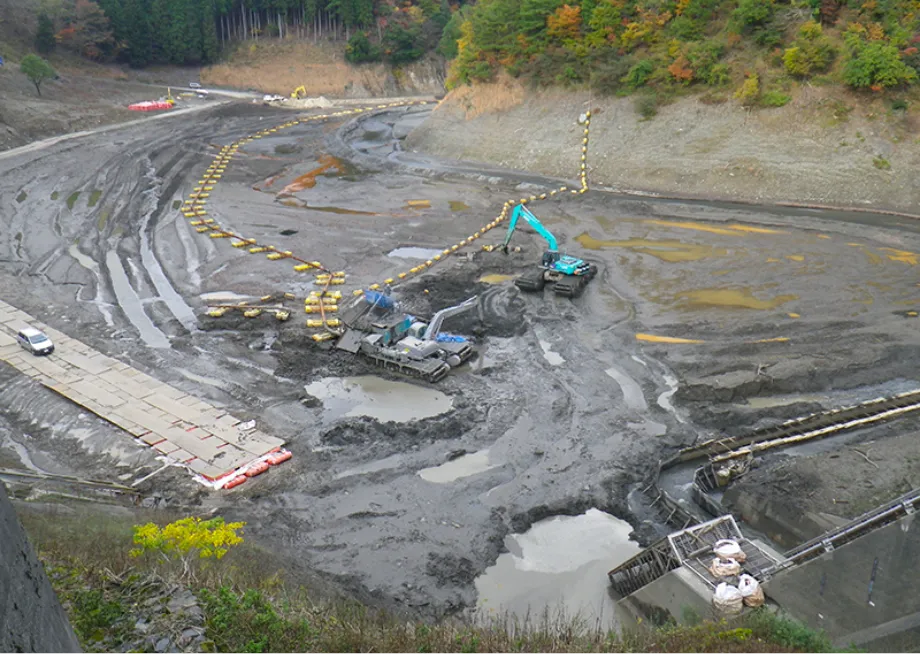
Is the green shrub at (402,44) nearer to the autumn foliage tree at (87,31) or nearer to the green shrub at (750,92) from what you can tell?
the autumn foliage tree at (87,31)

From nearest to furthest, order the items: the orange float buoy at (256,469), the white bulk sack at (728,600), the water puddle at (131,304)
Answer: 1. the white bulk sack at (728,600)
2. the orange float buoy at (256,469)
3. the water puddle at (131,304)

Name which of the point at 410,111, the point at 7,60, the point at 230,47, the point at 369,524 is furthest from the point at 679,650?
the point at 230,47

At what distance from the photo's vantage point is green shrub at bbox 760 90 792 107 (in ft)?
154

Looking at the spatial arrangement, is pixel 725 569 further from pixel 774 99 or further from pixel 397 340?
pixel 774 99

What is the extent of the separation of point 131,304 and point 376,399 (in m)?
14.0

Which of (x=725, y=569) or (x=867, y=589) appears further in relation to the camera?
(x=725, y=569)

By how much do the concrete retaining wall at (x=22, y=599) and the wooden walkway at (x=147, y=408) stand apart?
13961 millimetres

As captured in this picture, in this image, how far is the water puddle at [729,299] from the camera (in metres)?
31.2

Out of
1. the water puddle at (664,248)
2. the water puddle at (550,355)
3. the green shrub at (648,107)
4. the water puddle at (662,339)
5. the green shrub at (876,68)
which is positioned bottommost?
the water puddle at (550,355)

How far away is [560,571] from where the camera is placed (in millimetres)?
18109

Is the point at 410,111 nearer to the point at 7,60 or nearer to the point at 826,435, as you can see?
the point at 7,60

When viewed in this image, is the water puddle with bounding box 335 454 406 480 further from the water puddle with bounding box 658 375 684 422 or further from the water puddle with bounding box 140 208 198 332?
the water puddle with bounding box 140 208 198 332

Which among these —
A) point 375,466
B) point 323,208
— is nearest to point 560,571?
point 375,466

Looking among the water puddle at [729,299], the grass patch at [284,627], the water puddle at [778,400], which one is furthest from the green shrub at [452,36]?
the grass patch at [284,627]
